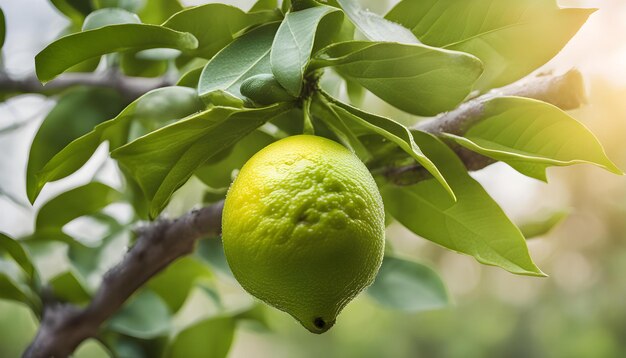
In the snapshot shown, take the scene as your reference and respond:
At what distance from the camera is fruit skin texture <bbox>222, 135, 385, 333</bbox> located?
0.83ft

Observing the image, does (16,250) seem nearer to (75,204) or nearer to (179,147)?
(75,204)

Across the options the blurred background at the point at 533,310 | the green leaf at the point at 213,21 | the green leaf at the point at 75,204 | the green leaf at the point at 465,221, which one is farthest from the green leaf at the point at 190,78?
the blurred background at the point at 533,310

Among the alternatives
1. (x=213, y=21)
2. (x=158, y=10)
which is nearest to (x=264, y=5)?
(x=213, y=21)

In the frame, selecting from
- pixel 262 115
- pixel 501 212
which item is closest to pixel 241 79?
pixel 262 115

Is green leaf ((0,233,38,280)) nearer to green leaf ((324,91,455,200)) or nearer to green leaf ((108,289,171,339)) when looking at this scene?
green leaf ((108,289,171,339))

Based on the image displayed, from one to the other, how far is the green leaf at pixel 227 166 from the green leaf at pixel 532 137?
0.14m

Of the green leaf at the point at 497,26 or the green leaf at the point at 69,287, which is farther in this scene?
the green leaf at the point at 69,287

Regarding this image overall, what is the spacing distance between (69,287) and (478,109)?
0.38 m

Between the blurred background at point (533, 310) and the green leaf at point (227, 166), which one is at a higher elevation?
the green leaf at point (227, 166)

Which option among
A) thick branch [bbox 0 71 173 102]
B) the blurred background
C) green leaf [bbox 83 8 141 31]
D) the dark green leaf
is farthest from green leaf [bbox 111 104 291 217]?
the blurred background

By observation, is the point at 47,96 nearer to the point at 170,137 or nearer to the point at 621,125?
the point at 170,137

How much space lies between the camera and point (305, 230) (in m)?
0.25

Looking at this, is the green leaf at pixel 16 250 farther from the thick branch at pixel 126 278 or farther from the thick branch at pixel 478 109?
the thick branch at pixel 478 109

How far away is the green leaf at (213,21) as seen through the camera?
13.2 inches
